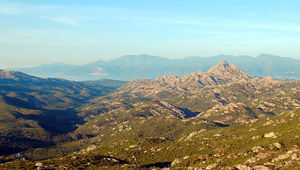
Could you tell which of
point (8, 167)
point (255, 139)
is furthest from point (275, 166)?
point (8, 167)

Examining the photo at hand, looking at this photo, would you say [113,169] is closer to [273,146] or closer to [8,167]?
[8,167]

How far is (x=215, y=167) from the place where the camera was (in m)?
120

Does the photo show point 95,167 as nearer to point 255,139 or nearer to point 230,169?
point 230,169

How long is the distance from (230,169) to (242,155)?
3865 centimetres

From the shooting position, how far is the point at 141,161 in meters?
191

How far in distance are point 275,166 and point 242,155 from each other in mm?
40599

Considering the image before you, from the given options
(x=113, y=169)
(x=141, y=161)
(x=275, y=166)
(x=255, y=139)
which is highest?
(x=275, y=166)

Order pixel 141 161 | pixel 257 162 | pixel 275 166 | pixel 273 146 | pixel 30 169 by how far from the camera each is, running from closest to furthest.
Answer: pixel 275 166, pixel 257 162, pixel 273 146, pixel 30 169, pixel 141 161

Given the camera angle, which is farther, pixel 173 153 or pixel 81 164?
pixel 173 153

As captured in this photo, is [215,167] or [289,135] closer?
[215,167]

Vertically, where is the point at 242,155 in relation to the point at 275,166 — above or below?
below

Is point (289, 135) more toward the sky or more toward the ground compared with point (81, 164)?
more toward the sky

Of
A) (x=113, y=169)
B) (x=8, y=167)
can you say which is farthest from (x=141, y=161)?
(x=8, y=167)

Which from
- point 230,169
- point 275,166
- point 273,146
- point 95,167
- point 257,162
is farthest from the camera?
point 95,167
